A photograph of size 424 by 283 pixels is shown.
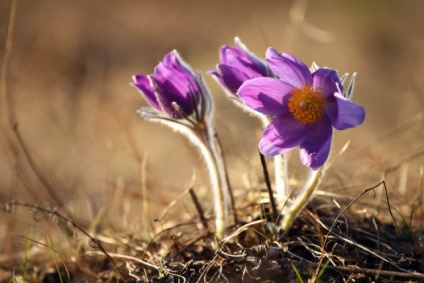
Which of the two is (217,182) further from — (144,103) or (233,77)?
(144,103)

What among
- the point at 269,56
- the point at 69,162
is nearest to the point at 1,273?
the point at 269,56

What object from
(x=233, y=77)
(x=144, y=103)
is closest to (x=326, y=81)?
(x=233, y=77)

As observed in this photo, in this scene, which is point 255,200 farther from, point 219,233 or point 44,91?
point 44,91

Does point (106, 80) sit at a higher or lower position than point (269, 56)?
lower

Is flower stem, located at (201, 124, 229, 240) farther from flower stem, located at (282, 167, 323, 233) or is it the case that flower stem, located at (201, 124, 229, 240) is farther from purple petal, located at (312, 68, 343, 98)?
purple petal, located at (312, 68, 343, 98)

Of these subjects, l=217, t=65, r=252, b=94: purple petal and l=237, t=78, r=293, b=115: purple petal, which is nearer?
l=237, t=78, r=293, b=115: purple petal

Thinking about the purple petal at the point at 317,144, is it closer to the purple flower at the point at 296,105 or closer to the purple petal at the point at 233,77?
the purple flower at the point at 296,105

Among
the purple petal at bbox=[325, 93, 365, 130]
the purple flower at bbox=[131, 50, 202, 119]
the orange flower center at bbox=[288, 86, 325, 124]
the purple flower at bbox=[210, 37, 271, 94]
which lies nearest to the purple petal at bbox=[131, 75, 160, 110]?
the purple flower at bbox=[131, 50, 202, 119]
